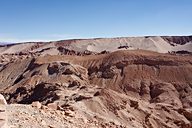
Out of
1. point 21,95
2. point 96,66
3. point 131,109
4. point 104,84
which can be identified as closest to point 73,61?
point 96,66

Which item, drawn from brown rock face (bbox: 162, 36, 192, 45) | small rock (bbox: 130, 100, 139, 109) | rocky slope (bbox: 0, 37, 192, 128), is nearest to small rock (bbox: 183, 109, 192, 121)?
rocky slope (bbox: 0, 37, 192, 128)

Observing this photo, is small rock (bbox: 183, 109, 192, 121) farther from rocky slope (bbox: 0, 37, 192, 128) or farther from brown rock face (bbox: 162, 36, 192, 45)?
brown rock face (bbox: 162, 36, 192, 45)

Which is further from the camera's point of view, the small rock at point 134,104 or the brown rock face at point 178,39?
the brown rock face at point 178,39

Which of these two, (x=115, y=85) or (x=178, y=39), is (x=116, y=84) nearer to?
(x=115, y=85)

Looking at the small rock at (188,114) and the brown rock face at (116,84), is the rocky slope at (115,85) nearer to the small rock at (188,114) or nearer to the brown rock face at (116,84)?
the brown rock face at (116,84)

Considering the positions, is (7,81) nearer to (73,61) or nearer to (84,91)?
(73,61)

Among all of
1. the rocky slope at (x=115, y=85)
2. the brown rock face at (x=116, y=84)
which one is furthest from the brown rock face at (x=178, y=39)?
the rocky slope at (x=115, y=85)

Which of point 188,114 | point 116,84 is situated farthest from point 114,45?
point 188,114
